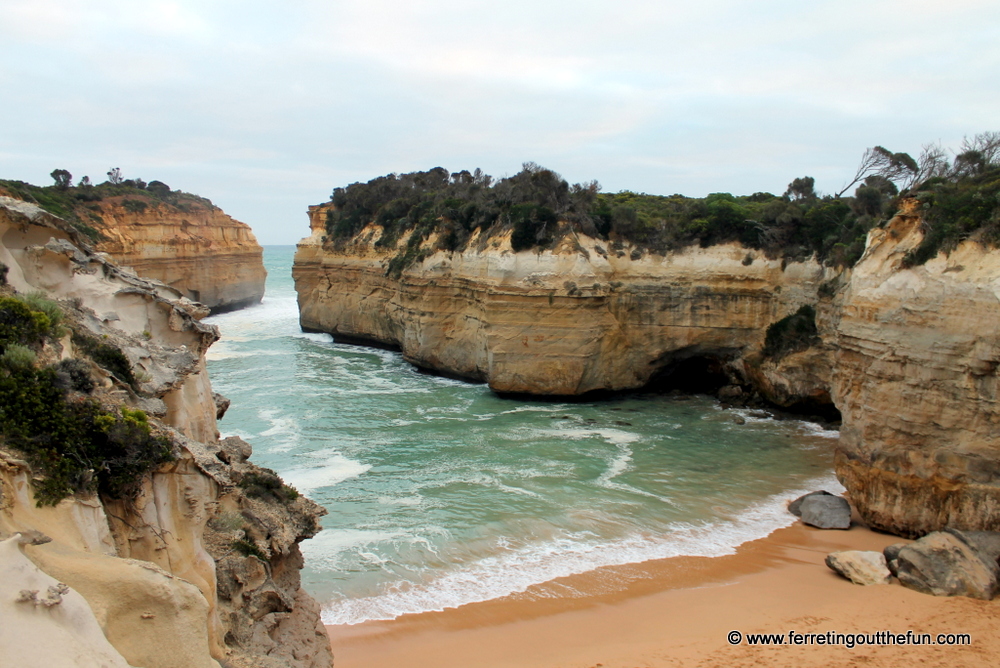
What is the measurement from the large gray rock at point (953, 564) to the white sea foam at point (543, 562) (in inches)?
99.7

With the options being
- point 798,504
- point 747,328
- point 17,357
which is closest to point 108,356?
point 17,357

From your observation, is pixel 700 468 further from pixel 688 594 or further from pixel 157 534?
pixel 157 534

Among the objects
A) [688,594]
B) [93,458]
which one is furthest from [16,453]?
[688,594]

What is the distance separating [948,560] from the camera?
951 cm

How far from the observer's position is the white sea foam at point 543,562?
9.42 metres

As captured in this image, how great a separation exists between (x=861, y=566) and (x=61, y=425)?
1047 centimetres

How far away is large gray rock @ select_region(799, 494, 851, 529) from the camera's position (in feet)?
38.9

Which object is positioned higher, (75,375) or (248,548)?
(75,375)

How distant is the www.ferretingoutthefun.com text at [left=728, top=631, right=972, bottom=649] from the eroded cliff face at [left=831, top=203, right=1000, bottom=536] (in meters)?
2.62

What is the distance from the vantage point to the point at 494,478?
14562mm

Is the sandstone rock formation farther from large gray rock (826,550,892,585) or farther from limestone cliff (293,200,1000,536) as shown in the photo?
limestone cliff (293,200,1000,536)

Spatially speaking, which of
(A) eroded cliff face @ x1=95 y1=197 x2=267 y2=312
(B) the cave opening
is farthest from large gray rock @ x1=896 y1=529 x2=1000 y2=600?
(A) eroded cliff face @ x1=95 y1=197 x2=267 y2=312

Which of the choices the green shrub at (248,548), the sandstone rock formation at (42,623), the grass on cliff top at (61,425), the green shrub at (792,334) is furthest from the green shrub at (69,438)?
the green shrub at (792,334)

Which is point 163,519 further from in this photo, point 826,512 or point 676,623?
point 826,512
